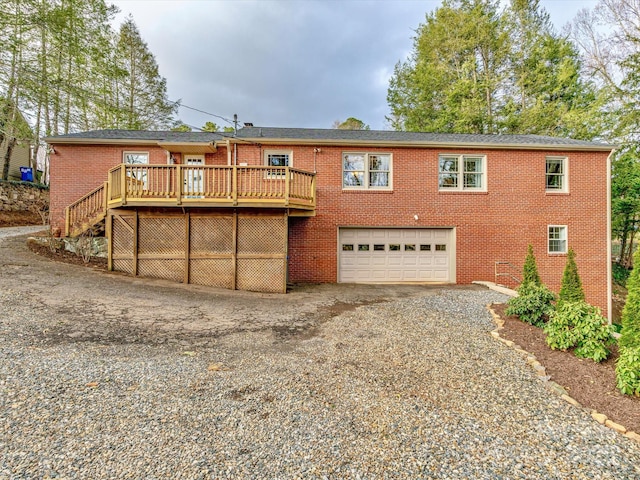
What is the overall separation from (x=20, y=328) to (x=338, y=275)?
27.0 feet

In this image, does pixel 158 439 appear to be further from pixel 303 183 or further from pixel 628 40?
pixel 628 40

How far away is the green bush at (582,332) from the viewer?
14.1ft

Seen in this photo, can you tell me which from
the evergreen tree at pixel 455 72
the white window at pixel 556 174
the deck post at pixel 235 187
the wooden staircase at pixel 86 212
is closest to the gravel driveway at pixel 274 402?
the deck post at pixel 235 187

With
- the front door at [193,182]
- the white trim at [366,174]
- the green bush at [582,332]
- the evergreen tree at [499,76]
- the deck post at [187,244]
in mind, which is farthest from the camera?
the evergreen tree at [499,76]

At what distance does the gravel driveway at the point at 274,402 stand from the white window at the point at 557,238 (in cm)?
782

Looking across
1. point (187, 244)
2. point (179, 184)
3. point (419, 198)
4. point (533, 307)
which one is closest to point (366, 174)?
point (419, 198)

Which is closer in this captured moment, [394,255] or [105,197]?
[105,197]

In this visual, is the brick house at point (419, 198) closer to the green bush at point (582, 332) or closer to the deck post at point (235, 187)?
the deck post at point (235, 187)

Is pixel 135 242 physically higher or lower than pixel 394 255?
higher

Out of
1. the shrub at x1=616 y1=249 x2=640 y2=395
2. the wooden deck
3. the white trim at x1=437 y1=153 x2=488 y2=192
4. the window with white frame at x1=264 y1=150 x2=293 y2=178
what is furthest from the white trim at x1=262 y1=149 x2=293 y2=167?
the shrub at x1=616 y1=249 x2=640 y2=395

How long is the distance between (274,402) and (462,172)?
1086 cm

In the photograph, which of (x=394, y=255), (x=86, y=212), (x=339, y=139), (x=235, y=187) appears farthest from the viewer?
(x=394, y=255)

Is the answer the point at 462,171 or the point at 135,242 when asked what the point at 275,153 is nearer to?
the point at 135,242

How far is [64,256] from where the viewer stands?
9.85 metres
